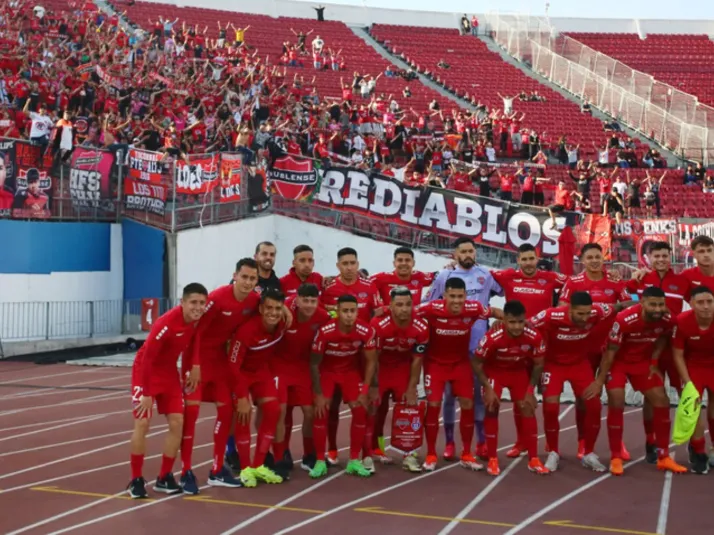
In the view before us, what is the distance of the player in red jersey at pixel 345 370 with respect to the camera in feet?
33.6

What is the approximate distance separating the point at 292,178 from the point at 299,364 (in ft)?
44.0

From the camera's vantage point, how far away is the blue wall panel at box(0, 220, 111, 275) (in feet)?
68.4

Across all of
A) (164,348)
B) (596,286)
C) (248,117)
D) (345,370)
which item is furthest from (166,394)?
(248,117)

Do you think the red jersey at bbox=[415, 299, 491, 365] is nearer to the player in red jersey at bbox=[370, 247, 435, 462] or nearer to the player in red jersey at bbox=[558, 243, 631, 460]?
the player in red jersey at bbox=[370, 247, 435, 462]

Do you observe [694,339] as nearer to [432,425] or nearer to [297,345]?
[432,425]

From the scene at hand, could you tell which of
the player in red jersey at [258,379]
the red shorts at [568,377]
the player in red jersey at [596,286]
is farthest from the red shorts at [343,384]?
the player in red jersey at [596,286]

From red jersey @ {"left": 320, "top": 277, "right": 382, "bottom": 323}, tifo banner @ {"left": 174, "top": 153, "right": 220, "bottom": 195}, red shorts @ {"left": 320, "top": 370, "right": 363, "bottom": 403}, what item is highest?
tifo banner @ {"left": 174, "top": 153, "right": 220, "bottom": 195}

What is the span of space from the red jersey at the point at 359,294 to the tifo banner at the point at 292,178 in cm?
1207

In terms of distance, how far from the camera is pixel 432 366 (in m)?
10.8

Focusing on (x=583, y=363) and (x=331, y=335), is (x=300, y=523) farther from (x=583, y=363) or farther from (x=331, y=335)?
(x=583, y=363)

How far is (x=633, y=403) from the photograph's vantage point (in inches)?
572

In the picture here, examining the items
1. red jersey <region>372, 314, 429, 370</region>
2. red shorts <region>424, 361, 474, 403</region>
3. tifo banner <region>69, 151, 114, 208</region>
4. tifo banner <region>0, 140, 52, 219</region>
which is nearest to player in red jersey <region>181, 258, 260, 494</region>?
red jersey <region>372, 314, 429, 370</region>

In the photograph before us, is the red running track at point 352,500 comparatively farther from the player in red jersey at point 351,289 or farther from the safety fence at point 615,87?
the safety fence at point 615,87

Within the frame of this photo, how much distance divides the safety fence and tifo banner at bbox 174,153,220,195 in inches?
767
